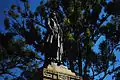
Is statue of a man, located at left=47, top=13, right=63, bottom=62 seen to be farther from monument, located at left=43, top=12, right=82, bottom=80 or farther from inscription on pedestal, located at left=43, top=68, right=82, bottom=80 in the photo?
inscription on pedestal, located at left=43, top=68, right=82, bottom=80

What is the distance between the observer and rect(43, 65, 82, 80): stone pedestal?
9.35 meters

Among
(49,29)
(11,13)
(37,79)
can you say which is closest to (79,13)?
(11,13)

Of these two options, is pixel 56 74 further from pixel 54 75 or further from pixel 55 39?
pixel 55 39

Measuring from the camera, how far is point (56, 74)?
9.64 m

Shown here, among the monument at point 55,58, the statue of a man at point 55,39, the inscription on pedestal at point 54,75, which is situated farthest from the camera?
the statue of a man at point 55,39

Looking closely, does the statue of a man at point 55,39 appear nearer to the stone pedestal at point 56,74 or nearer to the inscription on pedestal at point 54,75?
the stone pedestal at point 56,74

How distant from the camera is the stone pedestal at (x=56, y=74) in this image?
9.35 metres

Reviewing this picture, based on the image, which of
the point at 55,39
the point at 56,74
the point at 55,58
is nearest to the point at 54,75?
the point at 56,74

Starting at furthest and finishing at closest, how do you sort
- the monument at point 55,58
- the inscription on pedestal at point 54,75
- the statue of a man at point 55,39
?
the statue of a man at point 55,39 < the monument at point 55,58 < the inscription on pedestal at point 54,75

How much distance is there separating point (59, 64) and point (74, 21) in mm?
8870

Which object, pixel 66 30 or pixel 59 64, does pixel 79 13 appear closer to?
A: pixel 66 30

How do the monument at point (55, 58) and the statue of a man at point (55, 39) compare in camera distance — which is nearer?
the monument at point (55, 58)

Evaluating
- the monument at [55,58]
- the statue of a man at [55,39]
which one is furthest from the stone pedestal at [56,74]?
the statue of a man at [55,39]

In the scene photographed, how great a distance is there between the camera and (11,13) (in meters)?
20.6
